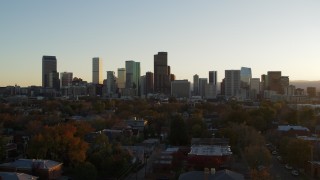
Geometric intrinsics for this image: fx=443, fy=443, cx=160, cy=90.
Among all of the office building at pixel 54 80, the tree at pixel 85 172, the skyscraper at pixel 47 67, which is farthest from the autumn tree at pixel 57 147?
the skyscraper at pixel 47 67

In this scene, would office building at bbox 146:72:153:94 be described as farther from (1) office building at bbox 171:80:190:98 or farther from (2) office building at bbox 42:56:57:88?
(2) office building at bbox 42:56:57:88

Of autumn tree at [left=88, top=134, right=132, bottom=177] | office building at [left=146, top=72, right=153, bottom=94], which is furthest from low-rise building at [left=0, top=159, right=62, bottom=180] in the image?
office building at [left=146, top=72, right=153, bottom=94]

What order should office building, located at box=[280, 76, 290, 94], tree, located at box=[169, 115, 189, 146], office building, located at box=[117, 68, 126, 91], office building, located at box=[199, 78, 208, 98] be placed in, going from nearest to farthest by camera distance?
tree, located at box=[169, 115, 189, 146] → office building, located at box=[280, 76, 290, 94] → office building, located at box=[199, 78, 208, 98] → office building, located at box=[117, 68, 126, 91]

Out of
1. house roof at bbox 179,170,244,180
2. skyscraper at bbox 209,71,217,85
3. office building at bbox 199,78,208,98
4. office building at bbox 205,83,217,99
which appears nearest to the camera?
house roof at bbox 179,170,244,180

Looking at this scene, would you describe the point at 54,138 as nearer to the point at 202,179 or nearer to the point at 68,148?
the point at 68,148

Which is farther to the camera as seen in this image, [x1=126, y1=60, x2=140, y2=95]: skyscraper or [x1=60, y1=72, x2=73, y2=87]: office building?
[x1=60, y1=72, x2=73, y2=87]: office building

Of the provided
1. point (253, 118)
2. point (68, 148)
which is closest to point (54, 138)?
point (68, 148)

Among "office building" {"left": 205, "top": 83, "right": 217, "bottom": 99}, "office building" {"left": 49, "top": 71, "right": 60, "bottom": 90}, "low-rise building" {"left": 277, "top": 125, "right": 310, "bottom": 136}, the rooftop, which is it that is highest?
"office building" {"left": 49, "top": 71, "right": 60, "bottom": 90}
